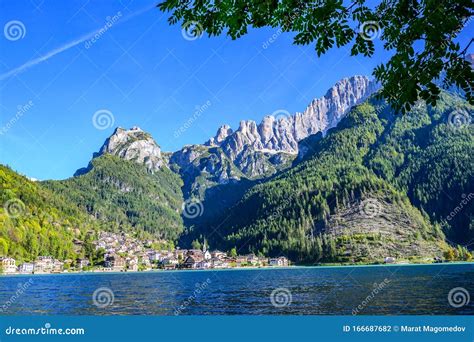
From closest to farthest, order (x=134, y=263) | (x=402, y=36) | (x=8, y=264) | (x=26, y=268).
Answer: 1. (x=402, y=36)
2. (x=8, y=264)
3. (x=26, y=268)
4. (x=134, y=263)

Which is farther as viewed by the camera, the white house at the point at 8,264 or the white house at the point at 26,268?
the white house at the point at 26,268

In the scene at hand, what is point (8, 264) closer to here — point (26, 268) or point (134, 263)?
point (26, 268)

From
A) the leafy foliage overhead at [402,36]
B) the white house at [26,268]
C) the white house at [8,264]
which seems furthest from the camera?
the white house at [26,268]

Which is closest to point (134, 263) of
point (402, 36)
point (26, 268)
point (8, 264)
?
point (26, 268)

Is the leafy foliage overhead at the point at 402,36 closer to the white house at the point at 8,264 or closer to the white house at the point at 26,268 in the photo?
the white house at the point at 8,264

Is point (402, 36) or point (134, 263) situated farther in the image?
point (134, 263)

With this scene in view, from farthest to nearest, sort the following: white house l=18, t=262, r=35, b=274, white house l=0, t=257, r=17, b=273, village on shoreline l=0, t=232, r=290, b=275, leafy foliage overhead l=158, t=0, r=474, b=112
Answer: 1. village on shoreline l=0, t=232, r=290, b=275
2. white house l=18, t=262, r=35, b=274
3. white house l=0, t=257, r=17, b=273
4. leafy foliage overhead l=158, t=0, r=474, b=112

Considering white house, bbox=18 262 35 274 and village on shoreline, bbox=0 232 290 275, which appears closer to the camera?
white house, bbox=18 262 35 274

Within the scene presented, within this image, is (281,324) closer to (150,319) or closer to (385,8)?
(150,319)

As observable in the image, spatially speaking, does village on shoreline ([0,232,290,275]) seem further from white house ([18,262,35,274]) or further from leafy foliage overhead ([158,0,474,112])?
leafy foliage overhead ([158,0,474,112])

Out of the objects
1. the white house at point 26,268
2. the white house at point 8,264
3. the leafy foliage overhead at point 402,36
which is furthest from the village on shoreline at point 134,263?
the leafy foliage overhead at point 402,36

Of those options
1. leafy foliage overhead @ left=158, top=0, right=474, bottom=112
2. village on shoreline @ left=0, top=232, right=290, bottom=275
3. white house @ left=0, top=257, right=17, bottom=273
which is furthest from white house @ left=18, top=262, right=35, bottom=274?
leafy foliage overhead @ left=158, top=0, right=474, bottom=112

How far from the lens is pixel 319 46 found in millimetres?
5359

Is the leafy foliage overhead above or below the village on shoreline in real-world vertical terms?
below
